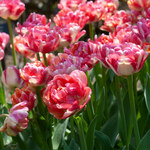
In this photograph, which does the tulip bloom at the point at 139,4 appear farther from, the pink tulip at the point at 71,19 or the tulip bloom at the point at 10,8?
the tulip bloom at the point at 10,8

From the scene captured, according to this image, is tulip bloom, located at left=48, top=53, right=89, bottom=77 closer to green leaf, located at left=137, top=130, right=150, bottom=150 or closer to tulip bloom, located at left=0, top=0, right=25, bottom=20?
green leaf, located at left=137, top=130, right=150, bottom=150

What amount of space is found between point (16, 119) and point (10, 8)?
59 cm

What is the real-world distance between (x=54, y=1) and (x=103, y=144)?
2.94 meters

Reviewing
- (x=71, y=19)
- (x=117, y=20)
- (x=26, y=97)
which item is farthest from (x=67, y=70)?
(x=117, y=20)

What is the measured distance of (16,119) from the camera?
0.67 m

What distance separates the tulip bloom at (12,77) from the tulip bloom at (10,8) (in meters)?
0.34

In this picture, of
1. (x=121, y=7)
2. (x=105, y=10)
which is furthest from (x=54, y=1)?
(x=105, y=10)

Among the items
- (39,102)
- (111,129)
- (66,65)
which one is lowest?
(111,129)

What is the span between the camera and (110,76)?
117 centimetres

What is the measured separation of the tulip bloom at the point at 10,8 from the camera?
1.13 metres

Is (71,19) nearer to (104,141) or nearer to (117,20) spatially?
(117,20)

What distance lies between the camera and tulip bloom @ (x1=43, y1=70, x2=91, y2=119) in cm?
63

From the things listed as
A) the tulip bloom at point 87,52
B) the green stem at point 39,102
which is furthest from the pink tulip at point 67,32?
the green stem at point 39,102

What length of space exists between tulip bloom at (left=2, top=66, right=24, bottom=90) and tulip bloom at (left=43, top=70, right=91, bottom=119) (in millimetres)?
238
